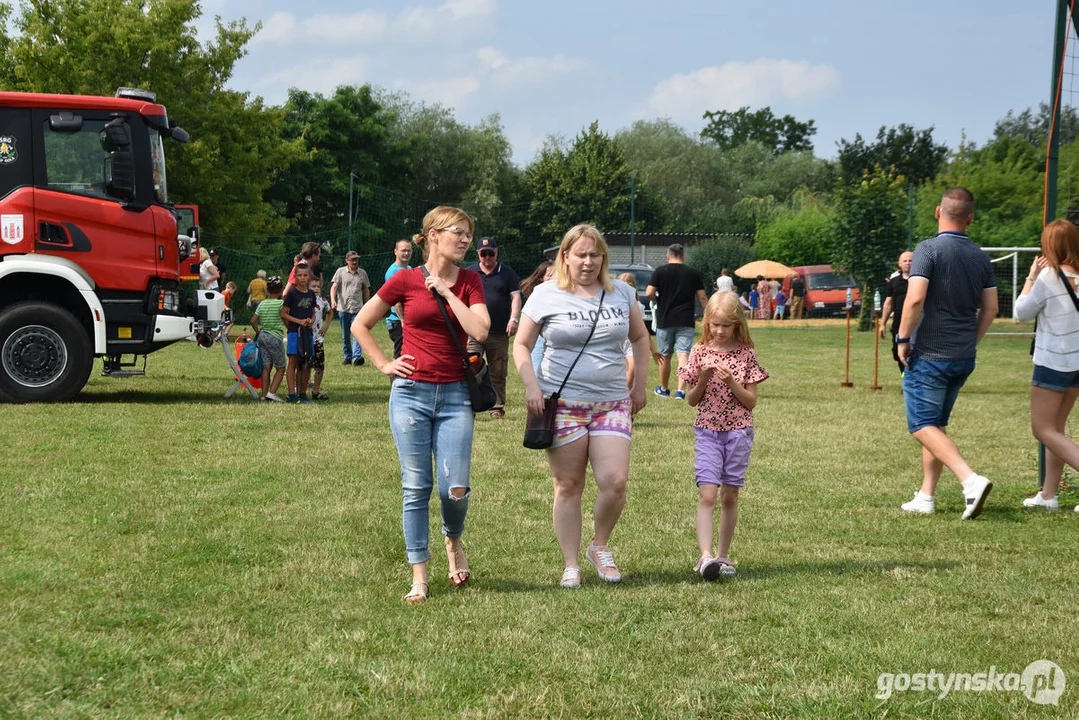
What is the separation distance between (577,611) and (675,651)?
0.73 m

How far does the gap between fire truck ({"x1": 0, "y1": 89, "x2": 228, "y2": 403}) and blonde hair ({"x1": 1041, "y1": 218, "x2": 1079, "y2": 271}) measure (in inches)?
378

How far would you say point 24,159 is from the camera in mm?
13344

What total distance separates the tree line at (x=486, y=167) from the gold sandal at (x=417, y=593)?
5948 mm

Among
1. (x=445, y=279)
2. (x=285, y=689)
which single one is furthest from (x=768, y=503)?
(x=285, y=689)

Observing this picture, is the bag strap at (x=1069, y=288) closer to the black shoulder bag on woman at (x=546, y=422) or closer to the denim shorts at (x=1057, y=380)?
the denim shorts at (x=1057, y=380)

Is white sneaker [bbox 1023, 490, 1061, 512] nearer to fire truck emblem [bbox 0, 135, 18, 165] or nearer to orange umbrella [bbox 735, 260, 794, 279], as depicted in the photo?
fire truck emblem [bbox 0, 135, 18, 165]

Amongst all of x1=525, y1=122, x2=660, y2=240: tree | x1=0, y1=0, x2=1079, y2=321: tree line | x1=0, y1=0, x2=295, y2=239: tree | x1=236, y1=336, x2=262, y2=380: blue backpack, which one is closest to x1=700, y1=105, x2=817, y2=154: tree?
x1=0, y1=0, x2=1079, y2=321: tree line

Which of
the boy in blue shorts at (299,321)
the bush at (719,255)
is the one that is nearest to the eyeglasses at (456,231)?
the boy in blue shorts at (299,321)

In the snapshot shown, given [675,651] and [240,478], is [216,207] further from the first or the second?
[675,651]

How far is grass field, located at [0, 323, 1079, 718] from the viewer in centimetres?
437

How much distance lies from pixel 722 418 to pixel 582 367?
0.88 meters

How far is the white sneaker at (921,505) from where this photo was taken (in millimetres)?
8109

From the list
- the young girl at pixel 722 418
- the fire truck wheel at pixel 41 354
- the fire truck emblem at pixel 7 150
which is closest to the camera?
the young girl at pixel 722 418

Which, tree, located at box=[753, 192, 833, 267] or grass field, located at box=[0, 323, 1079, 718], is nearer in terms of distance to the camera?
grass field, located at box=[0, 323, 1079, 718]
